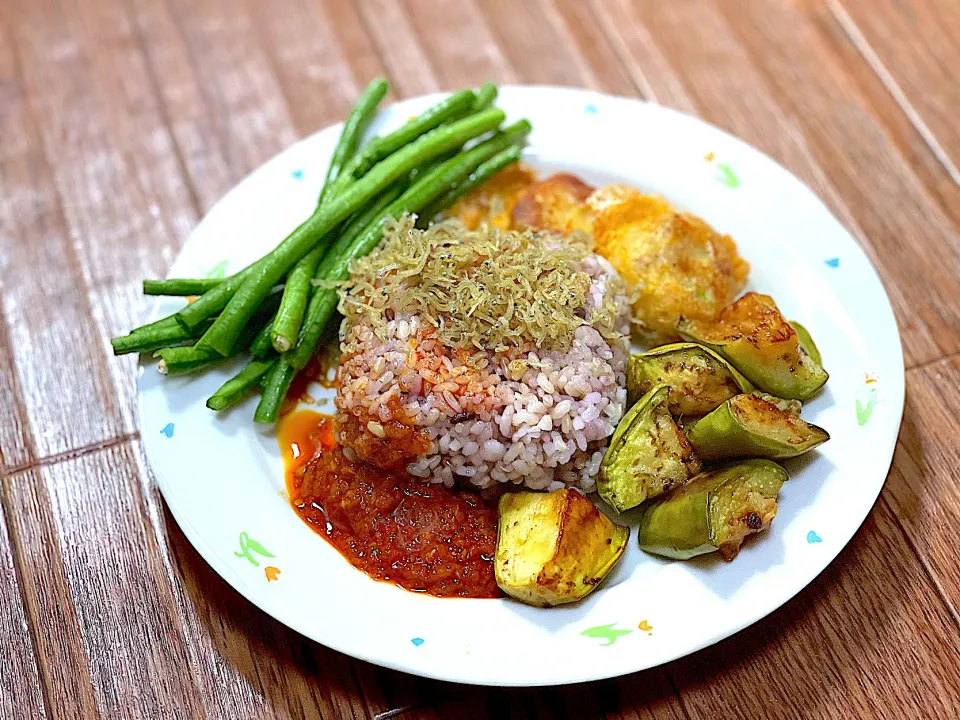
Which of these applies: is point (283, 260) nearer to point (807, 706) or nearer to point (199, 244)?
point (199, 244)

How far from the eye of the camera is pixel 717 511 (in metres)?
2.57

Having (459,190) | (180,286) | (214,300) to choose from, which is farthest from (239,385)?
(459,190)

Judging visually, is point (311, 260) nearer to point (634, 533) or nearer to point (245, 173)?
point (245, 173)

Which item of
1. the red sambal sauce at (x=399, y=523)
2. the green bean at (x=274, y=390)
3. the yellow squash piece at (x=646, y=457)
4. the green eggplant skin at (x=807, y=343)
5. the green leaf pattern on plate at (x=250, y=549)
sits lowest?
the green leaf pattern on plate at (x=250, y=549)

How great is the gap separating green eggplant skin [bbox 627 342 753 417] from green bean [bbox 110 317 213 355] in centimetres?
152

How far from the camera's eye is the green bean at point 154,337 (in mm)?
3043

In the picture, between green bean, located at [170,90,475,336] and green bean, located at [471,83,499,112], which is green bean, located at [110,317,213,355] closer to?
green bean, located at [170,90,475,336]

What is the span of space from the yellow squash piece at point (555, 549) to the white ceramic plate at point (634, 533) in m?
→ 0.10

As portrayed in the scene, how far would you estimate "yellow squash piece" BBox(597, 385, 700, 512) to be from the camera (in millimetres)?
2756

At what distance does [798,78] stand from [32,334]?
3.46m

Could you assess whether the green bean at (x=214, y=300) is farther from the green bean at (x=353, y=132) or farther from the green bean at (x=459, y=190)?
the green bean at (x=459, y=190)

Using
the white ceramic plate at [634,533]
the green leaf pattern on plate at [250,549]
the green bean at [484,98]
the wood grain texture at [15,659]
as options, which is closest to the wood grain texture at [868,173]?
the white ceramic plate at [634,533]

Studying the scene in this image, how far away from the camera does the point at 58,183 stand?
13.1ft

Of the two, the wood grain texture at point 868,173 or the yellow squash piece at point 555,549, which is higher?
the wood grain texture at point 868,173
